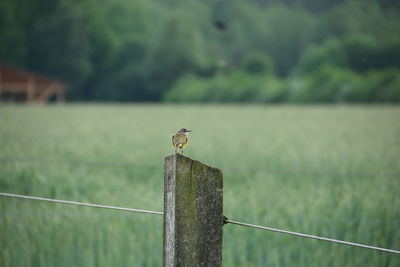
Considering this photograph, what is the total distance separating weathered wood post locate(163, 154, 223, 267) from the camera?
219 centimetres

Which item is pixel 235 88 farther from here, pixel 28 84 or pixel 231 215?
pixel 231 215

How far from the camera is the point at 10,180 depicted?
6.36 metres

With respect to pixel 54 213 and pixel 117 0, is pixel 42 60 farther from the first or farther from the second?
pixel 54 213

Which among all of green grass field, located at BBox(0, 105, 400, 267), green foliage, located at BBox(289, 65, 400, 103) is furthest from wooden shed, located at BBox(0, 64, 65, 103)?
green grass field, located at BBox(0, 105, 400, 267)

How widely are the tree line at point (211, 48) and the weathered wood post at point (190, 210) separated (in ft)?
25.2

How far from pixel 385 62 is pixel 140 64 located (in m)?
34.2

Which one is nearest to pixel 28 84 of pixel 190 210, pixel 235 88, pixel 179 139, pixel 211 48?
pixel 211 48

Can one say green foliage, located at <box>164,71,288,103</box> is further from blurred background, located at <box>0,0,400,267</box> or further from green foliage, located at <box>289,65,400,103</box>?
blurred background, located at <box>0,0,400,267</box>

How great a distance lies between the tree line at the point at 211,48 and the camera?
2922 cm

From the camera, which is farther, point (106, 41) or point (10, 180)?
point (106, 41)

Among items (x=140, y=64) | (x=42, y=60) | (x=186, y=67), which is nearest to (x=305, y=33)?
(x=186, y=67)

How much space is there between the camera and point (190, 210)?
2.19 m

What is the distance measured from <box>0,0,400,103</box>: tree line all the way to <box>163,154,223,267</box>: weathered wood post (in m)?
7.67

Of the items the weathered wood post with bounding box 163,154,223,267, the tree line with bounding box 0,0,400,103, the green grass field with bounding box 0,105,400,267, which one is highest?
the tree line with bounding box 0,0,400,103
